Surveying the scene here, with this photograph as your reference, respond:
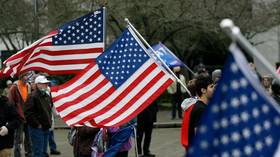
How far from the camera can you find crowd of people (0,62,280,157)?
24.4 ft

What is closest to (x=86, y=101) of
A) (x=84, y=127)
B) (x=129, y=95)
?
(x=129, y=95)

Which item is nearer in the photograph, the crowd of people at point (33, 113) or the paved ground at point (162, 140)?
the crowd of people at point (33, 113)

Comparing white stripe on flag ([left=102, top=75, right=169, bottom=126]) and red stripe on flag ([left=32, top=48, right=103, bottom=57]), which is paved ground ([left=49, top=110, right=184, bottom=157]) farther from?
white stripe on flag ([left=102, top=75, right=169, bottom=126])

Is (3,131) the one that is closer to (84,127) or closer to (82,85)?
(84,127)

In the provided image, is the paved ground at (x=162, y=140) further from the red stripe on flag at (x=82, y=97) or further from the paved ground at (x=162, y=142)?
the red stripe on flag at (x=82, y=97)

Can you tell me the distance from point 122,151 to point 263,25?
1981cm

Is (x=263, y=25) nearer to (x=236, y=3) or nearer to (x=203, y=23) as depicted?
(x=236, y=3)

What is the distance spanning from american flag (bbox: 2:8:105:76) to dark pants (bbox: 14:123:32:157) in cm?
374

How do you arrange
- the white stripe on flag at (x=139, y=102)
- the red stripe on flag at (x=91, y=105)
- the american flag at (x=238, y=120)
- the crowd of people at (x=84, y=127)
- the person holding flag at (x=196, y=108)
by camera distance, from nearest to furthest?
the american flag at (x=238, y=120), the person holding flag at (x=196, y=108), the crowd of people at (x=84, y=127), the white stripe on flag at (x=139, y=102), the red stripe on flag at (x=91, y=105)

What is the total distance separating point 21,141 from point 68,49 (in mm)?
4467

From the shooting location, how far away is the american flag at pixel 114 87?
803 centimetres

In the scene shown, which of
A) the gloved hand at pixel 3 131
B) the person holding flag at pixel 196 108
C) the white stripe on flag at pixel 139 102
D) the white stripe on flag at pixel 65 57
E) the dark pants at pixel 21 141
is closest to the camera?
the person holding flag at pixel 196 108

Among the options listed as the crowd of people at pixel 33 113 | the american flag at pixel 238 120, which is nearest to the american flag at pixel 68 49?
the crowd of people at pixel 33 113

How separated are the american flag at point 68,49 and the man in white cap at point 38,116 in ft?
10.1
